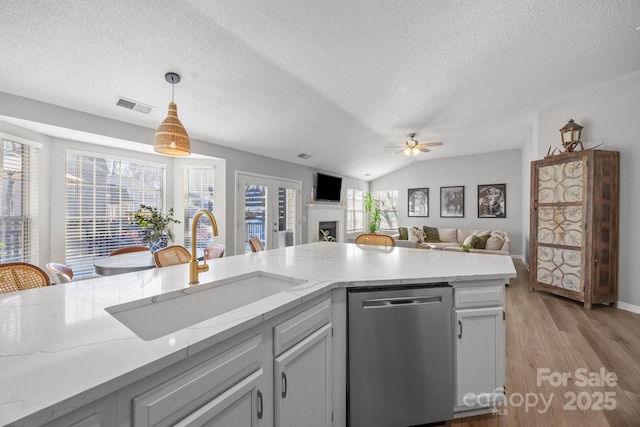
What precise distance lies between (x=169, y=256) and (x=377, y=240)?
1947 mm

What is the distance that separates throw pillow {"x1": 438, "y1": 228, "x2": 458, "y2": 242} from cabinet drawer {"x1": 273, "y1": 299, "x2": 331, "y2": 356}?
21.1 feet

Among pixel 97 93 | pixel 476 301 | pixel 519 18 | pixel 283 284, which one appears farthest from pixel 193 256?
pixel 519 18

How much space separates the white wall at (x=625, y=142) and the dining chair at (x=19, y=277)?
219 inches

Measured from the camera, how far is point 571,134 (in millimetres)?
3492

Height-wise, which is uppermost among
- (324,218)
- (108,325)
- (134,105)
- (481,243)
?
(134,105)

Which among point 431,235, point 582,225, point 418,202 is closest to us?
point 582,225

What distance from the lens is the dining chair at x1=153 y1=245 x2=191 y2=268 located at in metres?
1.87

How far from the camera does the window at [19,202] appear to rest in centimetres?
268

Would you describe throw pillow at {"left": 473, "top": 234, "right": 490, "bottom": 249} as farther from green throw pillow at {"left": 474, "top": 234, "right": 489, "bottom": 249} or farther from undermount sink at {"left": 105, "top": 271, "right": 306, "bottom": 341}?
undermount sink at {"left": 105, "top": 271, "right": 306, "bottom": 341}

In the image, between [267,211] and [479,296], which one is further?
[267,211]

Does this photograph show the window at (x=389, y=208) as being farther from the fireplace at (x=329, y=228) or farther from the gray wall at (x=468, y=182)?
the fireplace at (x=329, y=228)

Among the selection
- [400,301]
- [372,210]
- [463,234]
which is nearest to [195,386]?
[400,301]

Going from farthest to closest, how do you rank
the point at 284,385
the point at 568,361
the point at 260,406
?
1. the point at 568,361
2. the point at 284,385
3. the point at 260,406

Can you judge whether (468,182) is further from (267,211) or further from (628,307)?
(267,211)
